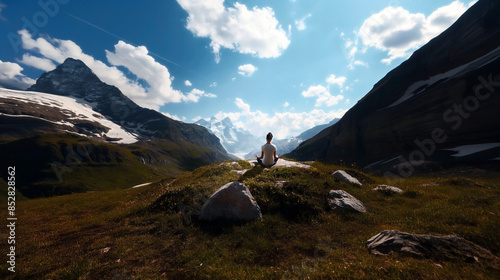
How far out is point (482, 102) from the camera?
60.7 m

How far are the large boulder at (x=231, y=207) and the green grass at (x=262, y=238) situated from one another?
460 mm

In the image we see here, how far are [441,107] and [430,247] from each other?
304 feet

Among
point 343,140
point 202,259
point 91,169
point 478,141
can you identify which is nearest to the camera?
point 202,259

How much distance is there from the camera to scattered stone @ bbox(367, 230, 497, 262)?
625 cm

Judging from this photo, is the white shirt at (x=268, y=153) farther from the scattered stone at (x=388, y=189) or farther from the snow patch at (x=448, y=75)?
the snow patch at (x=448, y=75)

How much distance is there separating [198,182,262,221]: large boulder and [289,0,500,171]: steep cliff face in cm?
6771

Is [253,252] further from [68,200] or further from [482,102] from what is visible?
[482,102]

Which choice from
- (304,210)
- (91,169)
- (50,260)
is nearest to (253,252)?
(304,210)

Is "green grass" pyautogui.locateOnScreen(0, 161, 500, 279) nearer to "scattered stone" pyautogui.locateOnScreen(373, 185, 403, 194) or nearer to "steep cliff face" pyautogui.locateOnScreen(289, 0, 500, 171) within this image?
"scattered stone" pyautogui.locateOnScreen(373, 185, 403, 194)

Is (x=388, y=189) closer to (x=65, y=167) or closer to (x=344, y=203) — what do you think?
(x=344, y=203)

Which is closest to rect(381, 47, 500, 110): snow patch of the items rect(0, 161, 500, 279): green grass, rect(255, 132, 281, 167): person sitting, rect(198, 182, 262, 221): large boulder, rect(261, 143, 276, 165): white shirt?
rect(0, 161, 500, 279): green grass

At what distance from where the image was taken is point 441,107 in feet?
238

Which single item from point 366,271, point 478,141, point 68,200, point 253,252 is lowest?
point 478,141

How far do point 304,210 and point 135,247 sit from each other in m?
8.40
